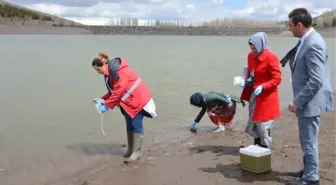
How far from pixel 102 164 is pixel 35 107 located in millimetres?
5376

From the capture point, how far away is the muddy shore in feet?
18.9

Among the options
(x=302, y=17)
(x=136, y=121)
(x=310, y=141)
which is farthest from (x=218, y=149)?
(x=302, y=17)

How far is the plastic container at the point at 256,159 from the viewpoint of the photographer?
5605 millimetres

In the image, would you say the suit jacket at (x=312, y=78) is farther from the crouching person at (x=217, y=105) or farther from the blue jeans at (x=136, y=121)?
the crouching person at (x=217, y=105)

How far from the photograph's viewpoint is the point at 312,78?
15.1 ft

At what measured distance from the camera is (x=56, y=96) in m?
13.5

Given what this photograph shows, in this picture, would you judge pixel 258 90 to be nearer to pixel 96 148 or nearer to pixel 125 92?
pixel 125 92

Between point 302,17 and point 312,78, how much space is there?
63 centimetres

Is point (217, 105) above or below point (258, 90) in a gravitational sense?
below

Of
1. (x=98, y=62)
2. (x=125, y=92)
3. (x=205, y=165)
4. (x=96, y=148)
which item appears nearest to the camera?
(x=98, y=62)

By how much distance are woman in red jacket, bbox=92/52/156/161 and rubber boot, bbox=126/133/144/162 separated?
0.06m

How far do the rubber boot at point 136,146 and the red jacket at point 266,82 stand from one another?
1.68 metres

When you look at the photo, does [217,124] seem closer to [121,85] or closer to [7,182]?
[121,85]

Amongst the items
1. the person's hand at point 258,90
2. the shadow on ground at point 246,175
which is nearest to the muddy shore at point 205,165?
the shadow on ground at point 246,175
